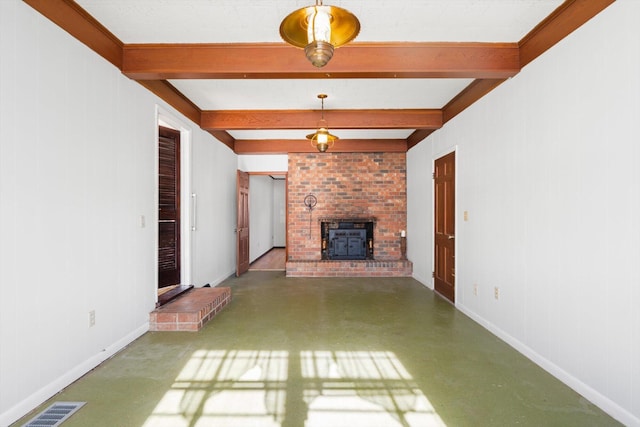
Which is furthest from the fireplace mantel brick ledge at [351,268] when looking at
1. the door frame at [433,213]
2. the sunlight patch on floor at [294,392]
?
the sunlight patch on floor at [294,392]

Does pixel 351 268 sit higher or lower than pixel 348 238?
lower

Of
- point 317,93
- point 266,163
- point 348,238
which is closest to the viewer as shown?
point 317,93

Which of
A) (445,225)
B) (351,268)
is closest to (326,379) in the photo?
(445,225)

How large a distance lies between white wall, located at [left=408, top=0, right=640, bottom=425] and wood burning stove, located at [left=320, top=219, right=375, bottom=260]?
3072 millimetres

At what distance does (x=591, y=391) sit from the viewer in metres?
2.09

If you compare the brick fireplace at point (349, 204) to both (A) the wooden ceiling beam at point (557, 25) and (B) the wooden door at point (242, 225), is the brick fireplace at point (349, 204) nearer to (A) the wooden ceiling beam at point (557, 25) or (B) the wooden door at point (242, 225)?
(B) the wooden door at point (242, 225)

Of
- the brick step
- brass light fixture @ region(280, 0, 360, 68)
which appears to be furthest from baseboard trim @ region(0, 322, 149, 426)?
brass light fixture @ region(280, 0, 360, 68)

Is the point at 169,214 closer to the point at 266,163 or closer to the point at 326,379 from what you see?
the point at 266,163

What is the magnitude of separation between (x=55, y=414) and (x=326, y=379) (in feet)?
5.44

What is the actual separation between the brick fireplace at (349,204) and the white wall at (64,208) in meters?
3.52

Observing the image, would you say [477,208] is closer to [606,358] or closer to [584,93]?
[584,93]

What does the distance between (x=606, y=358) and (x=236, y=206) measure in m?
5.41

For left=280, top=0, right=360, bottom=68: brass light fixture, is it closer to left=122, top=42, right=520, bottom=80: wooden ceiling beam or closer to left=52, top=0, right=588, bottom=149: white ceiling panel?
left=52, top=0, right=588, bottom=149: white ceiling panel

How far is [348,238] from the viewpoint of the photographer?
6.54 m
